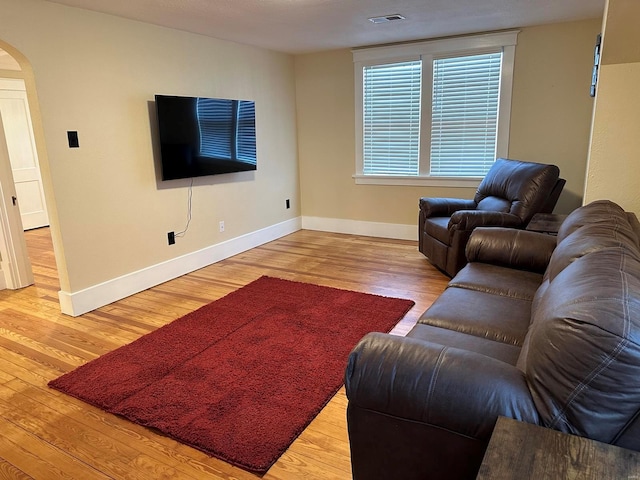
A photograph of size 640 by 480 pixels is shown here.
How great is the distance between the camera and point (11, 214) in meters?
3.85

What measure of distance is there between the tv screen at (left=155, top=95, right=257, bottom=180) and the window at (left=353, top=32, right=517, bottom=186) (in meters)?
1.47

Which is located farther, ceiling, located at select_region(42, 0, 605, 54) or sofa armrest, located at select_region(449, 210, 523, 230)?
sofa armrest, located at select_region(449, 210, 523, 230)

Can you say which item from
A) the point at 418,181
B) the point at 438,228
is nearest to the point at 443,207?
the point at 438,228

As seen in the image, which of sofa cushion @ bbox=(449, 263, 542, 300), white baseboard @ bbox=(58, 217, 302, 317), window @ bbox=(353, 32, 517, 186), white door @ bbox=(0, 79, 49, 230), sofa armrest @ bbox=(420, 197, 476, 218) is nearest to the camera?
sofa cushion @ bbox=(449, 263, 542, 300)

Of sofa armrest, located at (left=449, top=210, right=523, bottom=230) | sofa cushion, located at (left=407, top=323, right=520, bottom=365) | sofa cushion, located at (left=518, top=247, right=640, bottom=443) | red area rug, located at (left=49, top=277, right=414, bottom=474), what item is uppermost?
sofa cushion, located at (left=518, top=247, right=640, bottom=443)

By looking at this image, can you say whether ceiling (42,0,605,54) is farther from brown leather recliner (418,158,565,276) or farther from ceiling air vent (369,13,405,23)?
brown leather recliner (418,158,565,276)

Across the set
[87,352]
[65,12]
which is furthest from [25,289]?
[65,12]

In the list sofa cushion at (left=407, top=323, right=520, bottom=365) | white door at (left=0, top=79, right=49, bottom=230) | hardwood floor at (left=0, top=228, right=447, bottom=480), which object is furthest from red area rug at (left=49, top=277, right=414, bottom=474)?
white door at (left=0, top=79, right=49, bottom=230)

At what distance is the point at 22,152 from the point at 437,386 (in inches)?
277

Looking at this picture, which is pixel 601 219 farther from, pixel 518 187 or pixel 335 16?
pixel 335 16

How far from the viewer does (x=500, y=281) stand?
2422 mm

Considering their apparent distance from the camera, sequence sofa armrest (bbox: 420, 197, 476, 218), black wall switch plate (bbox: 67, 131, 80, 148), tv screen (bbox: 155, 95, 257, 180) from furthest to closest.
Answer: sofa armrest (bbox: 420, 197, 476, 218)
tv screen (bbox: 155, 95, 257, 180)
black wall switch plate (bbox: 67, 131, 80, 148)

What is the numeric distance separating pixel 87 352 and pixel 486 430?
2.53 meters

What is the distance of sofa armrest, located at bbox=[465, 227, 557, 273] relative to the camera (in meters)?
2.55
